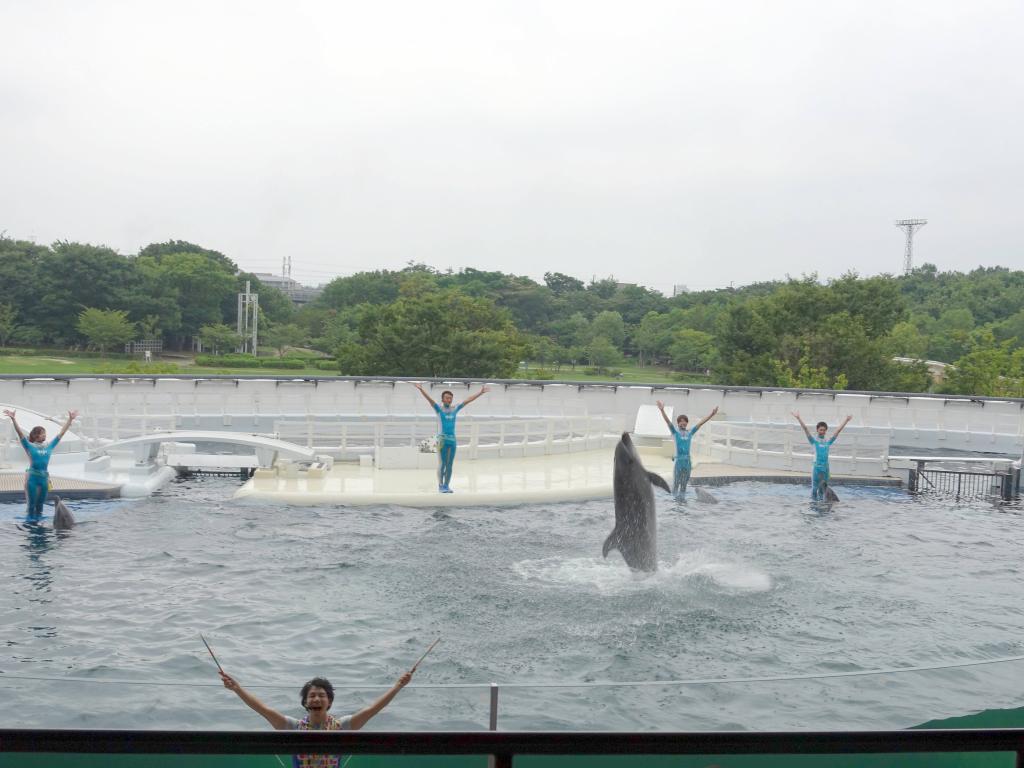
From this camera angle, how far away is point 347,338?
261 ft

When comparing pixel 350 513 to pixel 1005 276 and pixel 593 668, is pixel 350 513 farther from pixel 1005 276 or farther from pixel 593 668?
pixel 1005 276

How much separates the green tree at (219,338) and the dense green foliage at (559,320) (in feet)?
0.68

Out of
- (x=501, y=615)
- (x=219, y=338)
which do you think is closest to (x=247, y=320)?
(x=219, y=338)

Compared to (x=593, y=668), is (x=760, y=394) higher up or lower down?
higher up

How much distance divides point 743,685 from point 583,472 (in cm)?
1406

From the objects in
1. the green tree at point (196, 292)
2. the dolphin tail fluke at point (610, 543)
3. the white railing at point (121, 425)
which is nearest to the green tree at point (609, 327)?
the green tree at point (196, 292)

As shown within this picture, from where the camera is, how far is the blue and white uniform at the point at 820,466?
17430mm

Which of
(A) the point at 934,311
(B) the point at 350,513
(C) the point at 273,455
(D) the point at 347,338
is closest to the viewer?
(B) the point at 350,513

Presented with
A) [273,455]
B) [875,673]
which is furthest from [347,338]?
[875,673]

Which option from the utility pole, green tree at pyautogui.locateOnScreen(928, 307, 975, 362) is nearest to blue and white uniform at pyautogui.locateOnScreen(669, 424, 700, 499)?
green tree at pyautogui.locateOnScreen(928, 307, 975, 362)

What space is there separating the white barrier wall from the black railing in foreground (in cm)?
2124

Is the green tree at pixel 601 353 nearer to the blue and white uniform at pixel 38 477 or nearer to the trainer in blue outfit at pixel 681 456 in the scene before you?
the trainer in blue outfit at pixel 681 456

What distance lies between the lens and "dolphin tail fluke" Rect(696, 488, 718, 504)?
17641 millimetres

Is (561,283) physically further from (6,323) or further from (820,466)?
(820,466)
